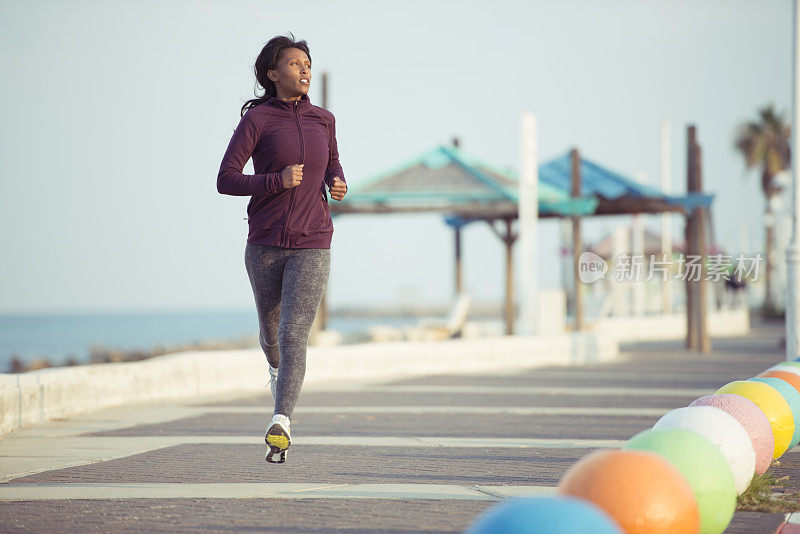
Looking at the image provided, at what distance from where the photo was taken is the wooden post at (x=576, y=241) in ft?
71.3

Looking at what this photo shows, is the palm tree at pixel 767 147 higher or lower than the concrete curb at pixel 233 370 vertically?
higher

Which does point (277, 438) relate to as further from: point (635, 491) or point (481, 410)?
point (481, 410)

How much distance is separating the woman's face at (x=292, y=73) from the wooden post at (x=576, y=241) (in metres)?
16.1

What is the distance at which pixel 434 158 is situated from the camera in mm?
22672

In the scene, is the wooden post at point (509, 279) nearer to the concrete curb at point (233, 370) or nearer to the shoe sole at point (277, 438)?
the concrete curb at point (233, 370)

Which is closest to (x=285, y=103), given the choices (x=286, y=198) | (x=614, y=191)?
(x=286, y=198)

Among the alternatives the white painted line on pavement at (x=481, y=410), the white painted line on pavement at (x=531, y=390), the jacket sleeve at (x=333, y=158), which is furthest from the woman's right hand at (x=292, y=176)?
the white painted line on pavement at (x=531, y=390)

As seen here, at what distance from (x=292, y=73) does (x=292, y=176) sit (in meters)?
0.64

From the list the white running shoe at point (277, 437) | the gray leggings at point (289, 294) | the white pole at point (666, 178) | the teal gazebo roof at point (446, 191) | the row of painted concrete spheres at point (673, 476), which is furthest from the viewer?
the white pole at point (666, 178)

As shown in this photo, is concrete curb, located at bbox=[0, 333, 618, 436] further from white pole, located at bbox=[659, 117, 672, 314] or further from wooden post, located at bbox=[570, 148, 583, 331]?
white pole, located at bbox=[659, 117, 672, 314]

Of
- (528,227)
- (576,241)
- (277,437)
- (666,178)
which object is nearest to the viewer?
(277,437)

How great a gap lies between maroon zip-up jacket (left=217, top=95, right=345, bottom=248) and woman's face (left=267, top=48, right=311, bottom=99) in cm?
8

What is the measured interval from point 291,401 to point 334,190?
1.14 meters

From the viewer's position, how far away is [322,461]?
20.7 ft
